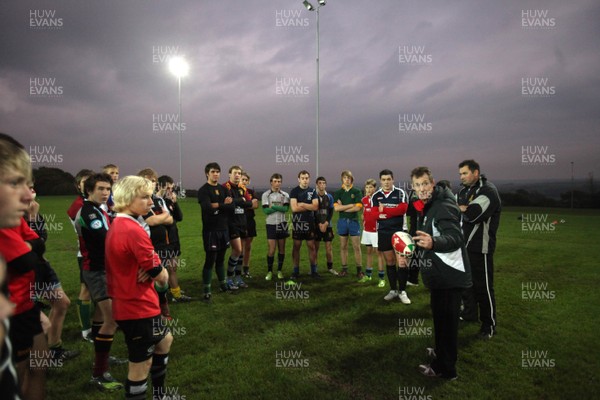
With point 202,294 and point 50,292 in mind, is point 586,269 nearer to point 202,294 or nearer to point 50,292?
point 202,294

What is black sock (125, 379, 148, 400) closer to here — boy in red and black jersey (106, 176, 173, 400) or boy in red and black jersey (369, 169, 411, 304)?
boy in red and black jersey (106, 176, 173, 400)

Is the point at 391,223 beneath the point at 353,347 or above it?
above

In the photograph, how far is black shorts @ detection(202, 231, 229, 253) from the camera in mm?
6383

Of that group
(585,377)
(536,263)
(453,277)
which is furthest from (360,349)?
(536,263)

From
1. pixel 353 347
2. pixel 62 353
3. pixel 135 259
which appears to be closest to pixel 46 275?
pixel 62 353

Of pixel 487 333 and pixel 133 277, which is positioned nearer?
pixel 133 277

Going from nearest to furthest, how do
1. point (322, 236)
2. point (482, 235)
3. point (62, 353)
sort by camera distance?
point (62, 353) < point (482, 235) < point (322, 236)

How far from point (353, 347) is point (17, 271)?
13.1ft

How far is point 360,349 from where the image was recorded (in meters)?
4.42

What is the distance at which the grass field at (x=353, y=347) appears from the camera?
139 inches

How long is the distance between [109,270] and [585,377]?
5.48 m

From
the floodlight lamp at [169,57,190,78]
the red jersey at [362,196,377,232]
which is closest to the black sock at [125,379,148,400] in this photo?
the red jersey at [362,196,377,232]

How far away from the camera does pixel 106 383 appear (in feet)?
11.6

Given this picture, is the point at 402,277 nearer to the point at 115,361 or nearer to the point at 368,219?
the point at 368,219
